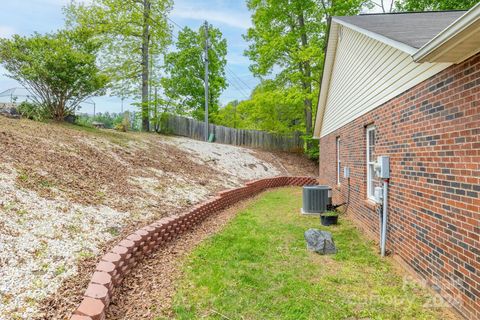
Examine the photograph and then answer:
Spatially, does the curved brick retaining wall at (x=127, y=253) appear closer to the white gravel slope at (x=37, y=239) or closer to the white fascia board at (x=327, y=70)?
the white gravel slope at (x=37, y=239)

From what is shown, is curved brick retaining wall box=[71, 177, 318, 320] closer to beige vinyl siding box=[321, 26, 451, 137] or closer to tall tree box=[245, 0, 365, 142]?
beige vinyl siding box=[321, 26, 451, 137]

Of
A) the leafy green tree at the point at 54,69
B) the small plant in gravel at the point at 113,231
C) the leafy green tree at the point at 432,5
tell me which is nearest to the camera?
the small plant in gravel at the point at 113,231

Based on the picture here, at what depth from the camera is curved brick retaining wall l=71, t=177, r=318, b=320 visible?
2.62 metres

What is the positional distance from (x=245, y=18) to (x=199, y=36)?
244 inches

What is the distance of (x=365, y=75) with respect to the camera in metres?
6.22

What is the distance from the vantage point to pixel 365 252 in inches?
191

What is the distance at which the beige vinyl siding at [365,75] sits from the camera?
4.13 metres

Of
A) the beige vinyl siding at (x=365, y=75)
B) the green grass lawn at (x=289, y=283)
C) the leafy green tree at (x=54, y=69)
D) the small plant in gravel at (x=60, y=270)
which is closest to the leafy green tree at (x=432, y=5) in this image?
the beige vinyl siding at (x=365, y=75)

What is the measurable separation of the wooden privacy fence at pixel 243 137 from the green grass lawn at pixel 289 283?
1469 centimetres

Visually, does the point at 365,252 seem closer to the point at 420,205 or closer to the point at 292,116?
the point at 420,205

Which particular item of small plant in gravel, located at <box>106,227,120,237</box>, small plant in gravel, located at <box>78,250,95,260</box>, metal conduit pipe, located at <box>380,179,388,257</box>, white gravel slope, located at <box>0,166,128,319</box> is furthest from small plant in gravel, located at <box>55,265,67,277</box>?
metal conduit pipe, located at <box>380,179,388,257</box>

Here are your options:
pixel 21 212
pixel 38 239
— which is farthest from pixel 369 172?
pixel 21 212

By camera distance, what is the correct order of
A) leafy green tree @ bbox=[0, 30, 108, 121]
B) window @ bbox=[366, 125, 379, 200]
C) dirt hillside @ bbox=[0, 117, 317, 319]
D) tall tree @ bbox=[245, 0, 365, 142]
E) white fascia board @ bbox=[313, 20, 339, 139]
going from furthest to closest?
tall tree @ bbox=[245, 0, 365, 142]
leafy green tree @ bbox=[0, 30, 108, 121]
white fascia board @ bbox=[313, 20, 339, 139]
window @ bbox=[366, 125, 379, 200]
dirt hillside @ bbox=[0, 117, 317, 319]

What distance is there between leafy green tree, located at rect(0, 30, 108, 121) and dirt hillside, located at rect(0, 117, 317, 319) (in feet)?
7.04
